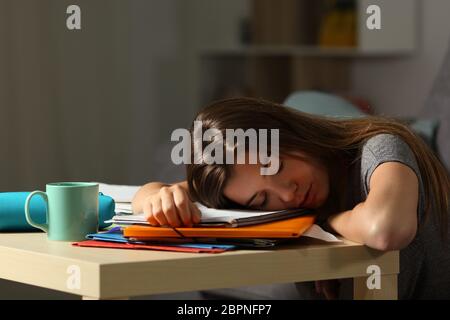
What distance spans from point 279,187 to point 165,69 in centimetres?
212

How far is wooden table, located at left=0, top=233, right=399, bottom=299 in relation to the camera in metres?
1.00

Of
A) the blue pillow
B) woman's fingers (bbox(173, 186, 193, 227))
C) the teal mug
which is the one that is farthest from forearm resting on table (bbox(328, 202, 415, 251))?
the blue pillow

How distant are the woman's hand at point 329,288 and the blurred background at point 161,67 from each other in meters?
0.82

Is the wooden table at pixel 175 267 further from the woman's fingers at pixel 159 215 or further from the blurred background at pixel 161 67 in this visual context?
the blurred background at pixel 161 67

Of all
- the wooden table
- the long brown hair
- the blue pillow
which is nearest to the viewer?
the wooden table

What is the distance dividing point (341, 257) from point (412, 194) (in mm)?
150

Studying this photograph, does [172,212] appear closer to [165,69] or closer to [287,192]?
[287,192]

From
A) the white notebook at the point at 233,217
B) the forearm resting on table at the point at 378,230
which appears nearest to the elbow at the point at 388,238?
the forearm resting on table at the point at 378,230

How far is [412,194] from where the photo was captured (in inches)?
47.3

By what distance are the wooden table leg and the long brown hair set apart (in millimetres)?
197

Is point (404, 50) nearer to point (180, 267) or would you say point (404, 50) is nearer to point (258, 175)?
point (258, 175)

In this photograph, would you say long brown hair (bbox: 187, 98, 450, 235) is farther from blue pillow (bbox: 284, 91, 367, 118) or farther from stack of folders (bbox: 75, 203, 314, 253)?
blue pillow (bbox: 284, 91, 367, 118)

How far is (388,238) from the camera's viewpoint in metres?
1.13

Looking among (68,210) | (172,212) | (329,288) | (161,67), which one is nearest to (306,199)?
(329,288)
